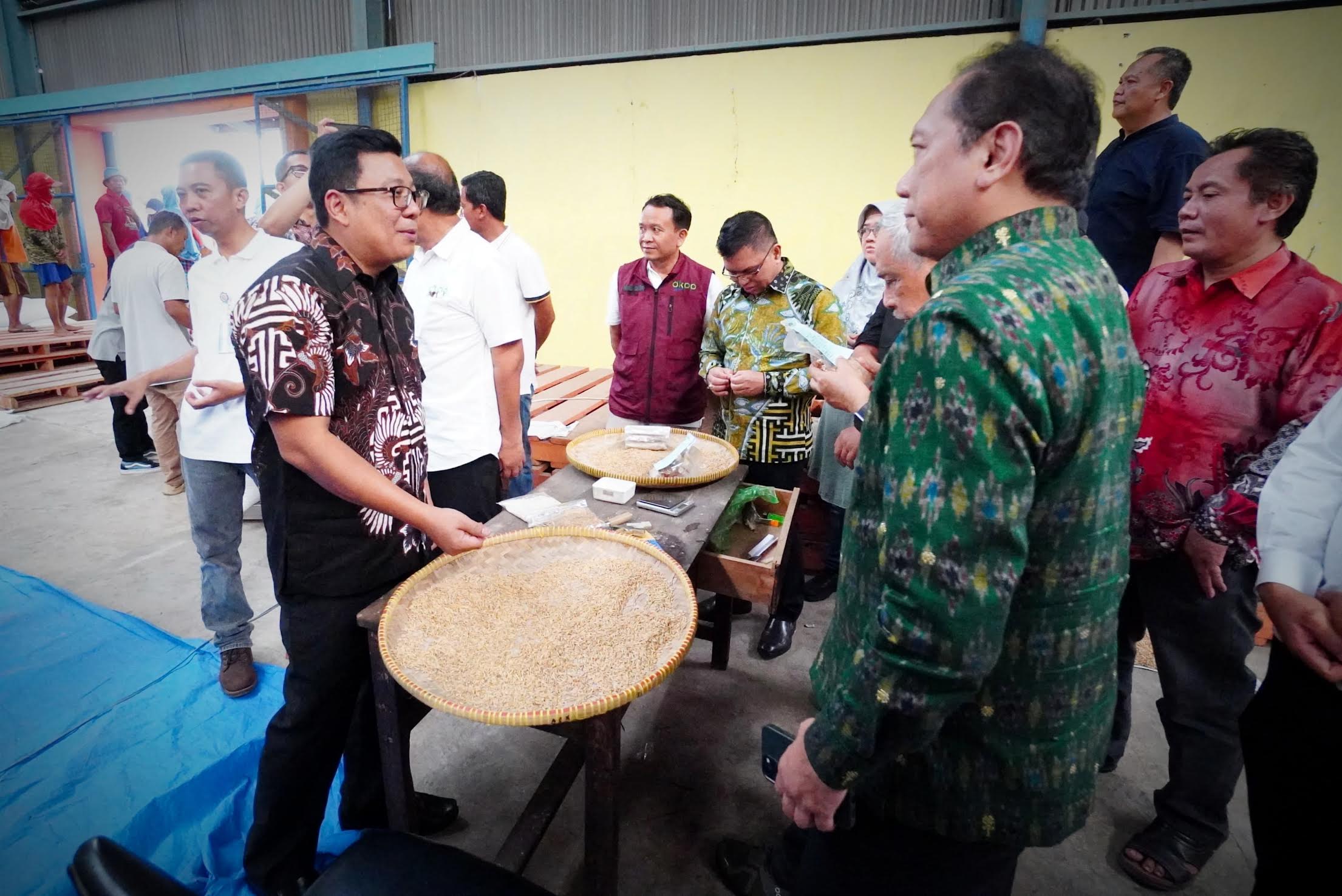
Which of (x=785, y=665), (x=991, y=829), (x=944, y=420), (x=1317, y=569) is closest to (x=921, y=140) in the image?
(x=944, y=420)

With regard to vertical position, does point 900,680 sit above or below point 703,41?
below

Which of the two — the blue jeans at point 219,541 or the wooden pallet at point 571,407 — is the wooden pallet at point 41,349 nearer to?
the wooden pallet at point 571,407

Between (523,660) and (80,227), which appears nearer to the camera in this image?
(523,660)

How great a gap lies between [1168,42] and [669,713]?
5.08m

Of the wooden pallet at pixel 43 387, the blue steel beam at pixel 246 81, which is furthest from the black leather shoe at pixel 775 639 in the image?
the wooden pallet at pixel 43 387

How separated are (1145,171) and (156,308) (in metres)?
→ 5.09

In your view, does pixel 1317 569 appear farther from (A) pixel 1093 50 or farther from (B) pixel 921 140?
(A) pixel 1093 50

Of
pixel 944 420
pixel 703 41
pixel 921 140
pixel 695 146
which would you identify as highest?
pixel 703 41

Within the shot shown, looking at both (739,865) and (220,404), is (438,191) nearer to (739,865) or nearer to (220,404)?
(220,404)

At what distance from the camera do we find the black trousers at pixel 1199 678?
5.57 feet

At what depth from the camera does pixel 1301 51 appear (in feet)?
12.6

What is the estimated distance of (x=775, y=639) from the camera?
9.05 ft

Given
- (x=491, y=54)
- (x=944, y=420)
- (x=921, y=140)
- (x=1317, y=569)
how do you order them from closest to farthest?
(x=944, y=420)
(x=921, y=140)
(x=1317, y=569)
(x=491, y=54)

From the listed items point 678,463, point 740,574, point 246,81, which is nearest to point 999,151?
point 740,574
